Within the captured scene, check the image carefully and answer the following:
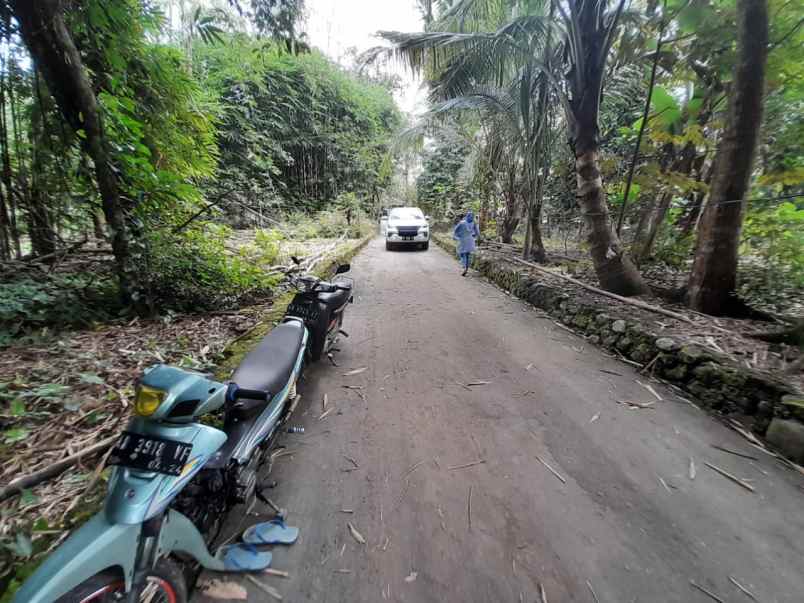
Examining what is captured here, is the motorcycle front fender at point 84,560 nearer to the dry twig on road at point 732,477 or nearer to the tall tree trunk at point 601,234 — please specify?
the dry twig on road at point 732,477

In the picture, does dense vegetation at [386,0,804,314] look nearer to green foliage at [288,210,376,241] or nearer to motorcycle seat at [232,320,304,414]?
motorcycle seat at [232,320,304,414]

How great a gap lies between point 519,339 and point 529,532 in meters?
2.80

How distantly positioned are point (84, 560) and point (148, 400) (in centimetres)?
45

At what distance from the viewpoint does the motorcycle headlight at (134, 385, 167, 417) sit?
1.22 meters

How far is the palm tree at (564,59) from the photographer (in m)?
4.77

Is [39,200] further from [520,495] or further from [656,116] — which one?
[656,116]

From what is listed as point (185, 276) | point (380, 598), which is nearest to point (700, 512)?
point (380, 598)

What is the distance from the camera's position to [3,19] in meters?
2.81

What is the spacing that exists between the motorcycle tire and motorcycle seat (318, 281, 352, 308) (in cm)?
221

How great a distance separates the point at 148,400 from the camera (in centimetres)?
122

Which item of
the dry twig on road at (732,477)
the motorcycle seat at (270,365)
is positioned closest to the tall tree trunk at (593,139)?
the dry twig on road at (732,477)

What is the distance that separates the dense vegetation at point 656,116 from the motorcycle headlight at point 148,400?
486 cm

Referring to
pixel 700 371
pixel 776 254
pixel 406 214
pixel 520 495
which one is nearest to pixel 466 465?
pixel 520 495

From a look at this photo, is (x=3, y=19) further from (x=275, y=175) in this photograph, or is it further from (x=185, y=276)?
(x=275, y=175)
